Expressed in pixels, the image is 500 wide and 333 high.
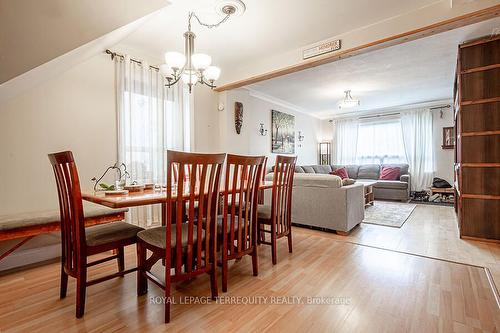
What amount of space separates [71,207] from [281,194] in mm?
1659

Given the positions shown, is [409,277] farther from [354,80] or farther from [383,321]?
[354,80]

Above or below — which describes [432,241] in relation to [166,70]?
below

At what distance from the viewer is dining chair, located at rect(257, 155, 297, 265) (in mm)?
2248

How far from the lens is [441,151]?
19.8ft

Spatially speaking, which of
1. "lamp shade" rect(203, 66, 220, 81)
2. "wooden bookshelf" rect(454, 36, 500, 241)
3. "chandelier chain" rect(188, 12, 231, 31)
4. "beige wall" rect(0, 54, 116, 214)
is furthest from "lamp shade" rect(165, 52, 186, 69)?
"wooden bookshelf" rect(454, 36, 500, 241)

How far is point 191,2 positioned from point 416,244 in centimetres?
339

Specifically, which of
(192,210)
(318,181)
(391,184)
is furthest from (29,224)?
(391,184)

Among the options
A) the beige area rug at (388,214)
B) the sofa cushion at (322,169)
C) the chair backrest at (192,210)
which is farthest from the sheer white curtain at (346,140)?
the chair backrest at (192,210)

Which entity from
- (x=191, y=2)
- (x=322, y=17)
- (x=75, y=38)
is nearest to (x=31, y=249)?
(x=75, y=38)

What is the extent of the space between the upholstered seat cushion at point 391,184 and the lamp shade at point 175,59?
5.48 m

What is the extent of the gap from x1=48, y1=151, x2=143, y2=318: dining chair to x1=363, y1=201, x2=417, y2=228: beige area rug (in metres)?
3.46

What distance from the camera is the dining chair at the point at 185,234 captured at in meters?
1.39

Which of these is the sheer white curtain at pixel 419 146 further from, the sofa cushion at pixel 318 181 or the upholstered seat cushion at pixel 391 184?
the sofa cushion at pixel 318 181

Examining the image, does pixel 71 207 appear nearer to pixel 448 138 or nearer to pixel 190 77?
pixel 190 77
